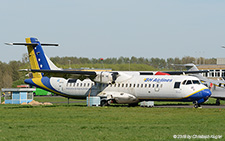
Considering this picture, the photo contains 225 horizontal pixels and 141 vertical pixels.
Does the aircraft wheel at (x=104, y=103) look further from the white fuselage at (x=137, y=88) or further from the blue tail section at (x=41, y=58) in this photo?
the blue tail section at (x=41, y=58)

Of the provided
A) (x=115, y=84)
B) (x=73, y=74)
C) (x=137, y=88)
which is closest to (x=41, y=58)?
(x=73, y=74)

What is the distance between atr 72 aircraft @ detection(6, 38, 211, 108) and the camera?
1318 inches

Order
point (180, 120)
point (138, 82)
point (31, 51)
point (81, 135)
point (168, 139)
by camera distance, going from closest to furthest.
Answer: point (168, 139)
point (81, 135)
point (180, 120)
point (138, 82)
point (31, 51)

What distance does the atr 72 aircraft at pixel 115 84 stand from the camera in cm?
3347

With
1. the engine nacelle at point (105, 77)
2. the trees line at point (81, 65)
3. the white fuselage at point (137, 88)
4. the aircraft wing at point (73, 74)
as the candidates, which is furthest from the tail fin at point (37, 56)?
the trees line at point (81, 65)

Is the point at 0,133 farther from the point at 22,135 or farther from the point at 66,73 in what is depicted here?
the point at 66,73

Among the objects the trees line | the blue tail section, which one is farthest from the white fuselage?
the trees line

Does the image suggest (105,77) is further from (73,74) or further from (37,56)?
(37,56)

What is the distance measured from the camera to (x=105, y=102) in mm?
37656

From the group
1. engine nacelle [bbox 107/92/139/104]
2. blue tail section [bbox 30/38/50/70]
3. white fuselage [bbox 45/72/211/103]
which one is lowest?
engine nacelle [bbox 107/92/139/104]

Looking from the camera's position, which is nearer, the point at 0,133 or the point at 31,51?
the point at 0,133

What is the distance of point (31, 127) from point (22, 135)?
314 centimetres

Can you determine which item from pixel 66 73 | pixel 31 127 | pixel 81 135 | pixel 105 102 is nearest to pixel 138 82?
pixel 105 102

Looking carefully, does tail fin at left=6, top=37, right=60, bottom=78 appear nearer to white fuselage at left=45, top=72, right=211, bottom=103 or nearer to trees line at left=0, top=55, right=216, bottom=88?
white fuselage at left=45, top=72, right=211, bottom=103
